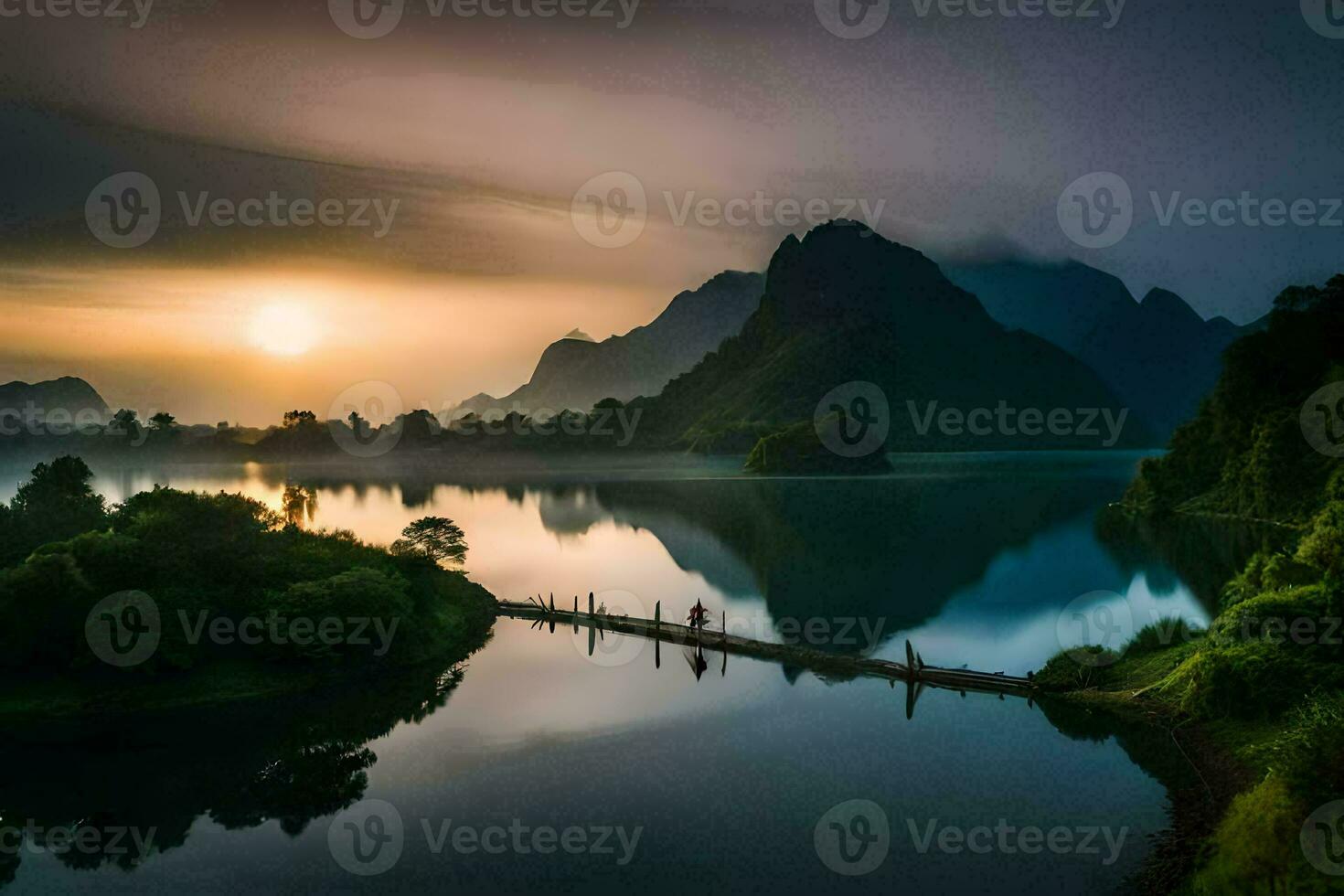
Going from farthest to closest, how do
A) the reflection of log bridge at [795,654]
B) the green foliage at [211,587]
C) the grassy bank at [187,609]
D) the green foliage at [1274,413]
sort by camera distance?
the green foliage at [1274,413]
the reflection of log bridge at [795,654]
the green foliage at [211,587]
the grassy bank at [187,609]

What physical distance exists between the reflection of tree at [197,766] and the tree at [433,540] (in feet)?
36.1

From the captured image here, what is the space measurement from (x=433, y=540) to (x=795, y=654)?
19.8m

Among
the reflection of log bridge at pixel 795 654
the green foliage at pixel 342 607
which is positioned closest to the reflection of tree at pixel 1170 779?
the reflection of log bridge at pixel 795 654

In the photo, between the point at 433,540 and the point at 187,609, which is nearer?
the point at 187,609

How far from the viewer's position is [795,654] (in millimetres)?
36188

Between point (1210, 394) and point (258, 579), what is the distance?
8741 centimetres

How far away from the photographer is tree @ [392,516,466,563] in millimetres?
43594

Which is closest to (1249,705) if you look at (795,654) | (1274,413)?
(795,654)

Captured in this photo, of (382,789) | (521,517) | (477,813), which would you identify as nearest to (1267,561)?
(477,813)

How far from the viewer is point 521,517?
106 meters

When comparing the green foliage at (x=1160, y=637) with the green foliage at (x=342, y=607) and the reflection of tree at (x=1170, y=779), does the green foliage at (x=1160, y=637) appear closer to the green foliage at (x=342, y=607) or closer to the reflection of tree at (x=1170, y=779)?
the reflection of tree at (x=1170, y=779)

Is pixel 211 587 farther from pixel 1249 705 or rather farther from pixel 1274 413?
pixel 1274 413

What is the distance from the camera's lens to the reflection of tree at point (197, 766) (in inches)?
929

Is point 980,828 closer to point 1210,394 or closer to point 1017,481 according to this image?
point 1210,394
